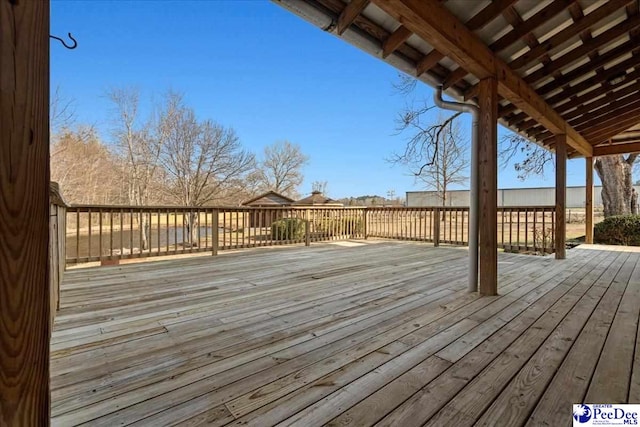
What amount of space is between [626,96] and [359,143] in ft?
75.8

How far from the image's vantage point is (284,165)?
69.5 ft

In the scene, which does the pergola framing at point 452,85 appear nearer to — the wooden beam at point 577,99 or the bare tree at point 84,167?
the wooden beam at point 577,99

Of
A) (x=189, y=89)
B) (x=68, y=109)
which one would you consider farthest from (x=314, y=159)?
(x=68, y=109)

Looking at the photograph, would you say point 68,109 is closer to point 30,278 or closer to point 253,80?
point 253,80

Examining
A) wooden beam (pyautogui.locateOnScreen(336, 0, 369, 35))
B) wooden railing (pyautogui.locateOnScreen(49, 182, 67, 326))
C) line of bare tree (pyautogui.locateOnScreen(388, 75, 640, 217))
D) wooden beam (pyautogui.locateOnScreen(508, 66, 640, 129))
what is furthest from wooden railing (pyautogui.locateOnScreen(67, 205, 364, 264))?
wooden beam (pyautogui.locateOnScreen(508, 66, 640, 129))

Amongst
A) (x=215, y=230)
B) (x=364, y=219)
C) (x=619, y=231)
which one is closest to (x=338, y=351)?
(x=215, y=230)

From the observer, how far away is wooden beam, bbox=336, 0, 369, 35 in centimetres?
200

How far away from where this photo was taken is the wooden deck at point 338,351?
1.20 m

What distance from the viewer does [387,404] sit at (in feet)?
4.03

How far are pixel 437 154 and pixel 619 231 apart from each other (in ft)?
18.0

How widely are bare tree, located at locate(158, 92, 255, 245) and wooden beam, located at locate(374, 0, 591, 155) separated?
1159 centimetres

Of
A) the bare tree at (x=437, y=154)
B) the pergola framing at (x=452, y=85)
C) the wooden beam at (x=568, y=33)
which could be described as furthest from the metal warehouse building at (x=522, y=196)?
the wooden beam at (x=568, y=33)

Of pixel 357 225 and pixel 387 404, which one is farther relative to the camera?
pixel 357 225

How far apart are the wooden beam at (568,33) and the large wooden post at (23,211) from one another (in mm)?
3708
